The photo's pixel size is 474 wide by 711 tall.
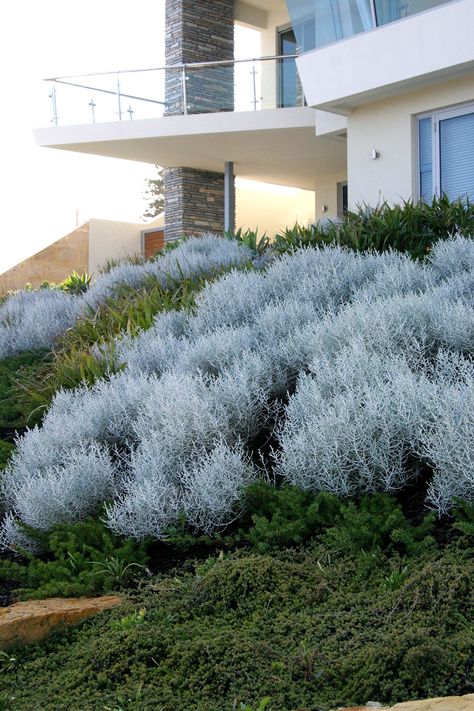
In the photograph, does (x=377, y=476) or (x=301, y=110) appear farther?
(x=301, y=110)

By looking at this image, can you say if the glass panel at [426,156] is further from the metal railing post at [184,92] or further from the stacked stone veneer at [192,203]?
the stacked stone veneer at [192,203]

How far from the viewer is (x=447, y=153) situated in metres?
14.0

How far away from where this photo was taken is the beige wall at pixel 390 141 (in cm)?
1404

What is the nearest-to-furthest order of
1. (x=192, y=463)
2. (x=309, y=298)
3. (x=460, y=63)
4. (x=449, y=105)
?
(x=192, y=463) → (x=309, y=298) → (x=460, y=63) → (x=449, y=105)

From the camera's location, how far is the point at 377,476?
15.1 ft

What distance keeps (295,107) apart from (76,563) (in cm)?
1526

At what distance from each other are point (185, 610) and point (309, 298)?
14.8 feet

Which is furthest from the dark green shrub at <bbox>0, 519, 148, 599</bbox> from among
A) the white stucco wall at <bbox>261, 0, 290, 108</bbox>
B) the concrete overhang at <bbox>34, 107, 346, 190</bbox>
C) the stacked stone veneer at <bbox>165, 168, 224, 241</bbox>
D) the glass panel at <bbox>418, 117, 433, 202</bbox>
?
the white stucco wall at <bbox>261, 0, 290, 108</bbox>

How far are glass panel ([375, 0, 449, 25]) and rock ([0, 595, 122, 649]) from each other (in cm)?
1182

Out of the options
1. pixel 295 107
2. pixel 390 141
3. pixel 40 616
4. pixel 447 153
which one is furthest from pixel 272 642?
pixel 295 107

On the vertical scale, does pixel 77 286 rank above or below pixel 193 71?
below

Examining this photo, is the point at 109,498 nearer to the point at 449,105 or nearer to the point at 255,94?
the point at 449,105

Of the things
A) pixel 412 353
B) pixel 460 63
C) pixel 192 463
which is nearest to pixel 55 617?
pixel 192 463

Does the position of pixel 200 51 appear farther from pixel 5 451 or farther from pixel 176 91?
pixel 5 451
